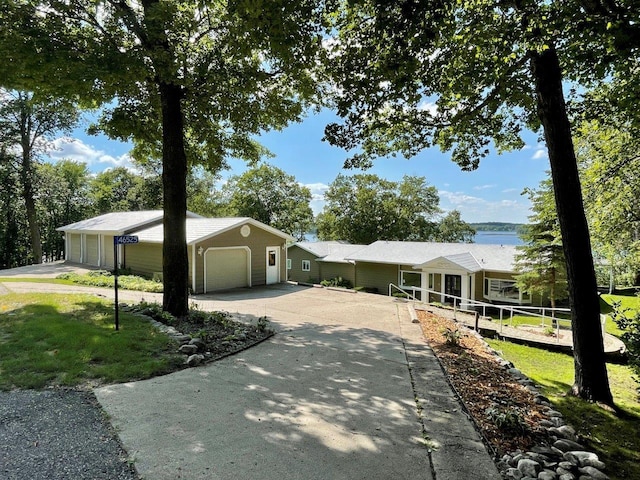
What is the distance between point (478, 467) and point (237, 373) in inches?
141

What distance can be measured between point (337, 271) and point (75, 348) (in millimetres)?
21555

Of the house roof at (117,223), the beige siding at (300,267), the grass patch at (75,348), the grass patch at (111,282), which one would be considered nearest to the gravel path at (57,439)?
the grass patch at (75,348)

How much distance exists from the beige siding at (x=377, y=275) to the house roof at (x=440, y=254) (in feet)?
2.17

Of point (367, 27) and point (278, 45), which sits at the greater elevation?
point (367, 27)

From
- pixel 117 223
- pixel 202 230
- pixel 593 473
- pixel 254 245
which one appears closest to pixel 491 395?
pixel 593 473

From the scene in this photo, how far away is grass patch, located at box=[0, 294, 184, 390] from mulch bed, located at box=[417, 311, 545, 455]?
4.47 metres

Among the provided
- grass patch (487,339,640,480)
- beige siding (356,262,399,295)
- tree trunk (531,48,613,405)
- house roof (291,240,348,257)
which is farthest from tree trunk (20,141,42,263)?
tree trunk (531,48,613,405)

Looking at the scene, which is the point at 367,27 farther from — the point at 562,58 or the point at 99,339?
the point at 99,339

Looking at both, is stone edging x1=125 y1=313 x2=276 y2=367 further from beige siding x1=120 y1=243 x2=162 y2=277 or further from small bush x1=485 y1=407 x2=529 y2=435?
beige siding x1=120 y1=243 x2=162 y2=277

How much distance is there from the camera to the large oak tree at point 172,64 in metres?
6.35

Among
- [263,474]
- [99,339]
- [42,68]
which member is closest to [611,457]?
[263,474]

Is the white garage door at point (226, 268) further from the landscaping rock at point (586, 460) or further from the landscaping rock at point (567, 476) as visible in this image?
the landscaping rock at point (567, 476)

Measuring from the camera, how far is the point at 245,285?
18750 millimetres

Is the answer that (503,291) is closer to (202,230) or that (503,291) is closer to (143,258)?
(202,230)
